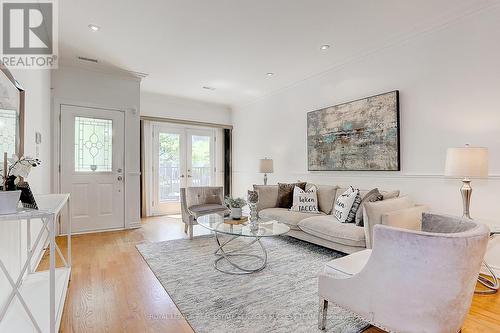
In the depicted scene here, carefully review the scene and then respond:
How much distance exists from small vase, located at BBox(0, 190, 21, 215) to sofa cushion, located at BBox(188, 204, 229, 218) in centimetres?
258

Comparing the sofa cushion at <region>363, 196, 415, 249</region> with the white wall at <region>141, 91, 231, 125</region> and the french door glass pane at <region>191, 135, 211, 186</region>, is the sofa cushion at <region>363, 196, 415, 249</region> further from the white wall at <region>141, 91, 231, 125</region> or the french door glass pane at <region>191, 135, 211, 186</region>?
the white wall at <region>141, 91, 231, 125</region>

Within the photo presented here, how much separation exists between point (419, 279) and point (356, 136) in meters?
2.68

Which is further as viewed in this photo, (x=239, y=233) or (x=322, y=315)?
(x=239, y=233)

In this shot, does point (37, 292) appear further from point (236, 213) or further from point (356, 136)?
point (356, 136)

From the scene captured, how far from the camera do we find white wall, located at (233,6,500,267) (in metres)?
2.58

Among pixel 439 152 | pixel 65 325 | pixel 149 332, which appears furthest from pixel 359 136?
pixel 65 325

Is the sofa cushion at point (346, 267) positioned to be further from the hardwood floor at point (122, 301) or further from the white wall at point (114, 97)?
the white wall at point (114, 97)

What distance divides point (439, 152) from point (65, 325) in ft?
12.4

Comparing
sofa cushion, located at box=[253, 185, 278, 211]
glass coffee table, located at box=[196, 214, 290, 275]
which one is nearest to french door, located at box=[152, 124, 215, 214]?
sofa cushion, located at box=[253, 185, 278, 211]

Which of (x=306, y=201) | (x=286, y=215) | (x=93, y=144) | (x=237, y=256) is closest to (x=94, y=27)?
(x=93, y=144)

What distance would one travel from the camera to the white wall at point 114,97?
416 centimetres

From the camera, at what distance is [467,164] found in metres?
2.37

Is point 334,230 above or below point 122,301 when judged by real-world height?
above

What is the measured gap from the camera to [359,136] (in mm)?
3691
